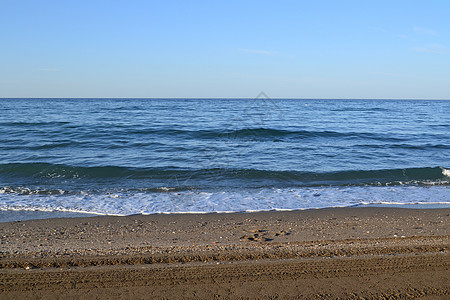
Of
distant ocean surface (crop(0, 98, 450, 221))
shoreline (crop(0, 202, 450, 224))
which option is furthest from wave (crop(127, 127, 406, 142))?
shoreline (crop(0, 202, 450, 224))

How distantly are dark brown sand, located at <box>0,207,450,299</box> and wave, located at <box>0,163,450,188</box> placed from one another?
419cm

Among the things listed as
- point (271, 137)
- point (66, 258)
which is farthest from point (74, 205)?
point (271, 137)

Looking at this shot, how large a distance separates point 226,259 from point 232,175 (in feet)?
23.0

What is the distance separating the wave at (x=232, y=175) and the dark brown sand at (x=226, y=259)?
4193 mm

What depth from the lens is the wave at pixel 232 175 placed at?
35.6ft

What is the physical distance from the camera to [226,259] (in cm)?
445

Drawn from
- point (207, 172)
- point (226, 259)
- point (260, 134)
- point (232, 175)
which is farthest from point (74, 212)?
point (260, 134)

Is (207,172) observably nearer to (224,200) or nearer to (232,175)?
(232,175)

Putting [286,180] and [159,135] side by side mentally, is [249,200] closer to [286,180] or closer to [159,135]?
[286,180]

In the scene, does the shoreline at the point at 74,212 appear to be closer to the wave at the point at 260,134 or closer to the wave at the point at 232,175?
the wave at the point at 232,175

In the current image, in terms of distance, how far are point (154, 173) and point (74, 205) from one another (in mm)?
3885

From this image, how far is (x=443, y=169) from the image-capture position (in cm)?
1209

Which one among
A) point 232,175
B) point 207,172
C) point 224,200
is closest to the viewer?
point 224,200

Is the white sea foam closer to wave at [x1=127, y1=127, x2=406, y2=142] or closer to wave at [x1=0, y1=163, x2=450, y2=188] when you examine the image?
wave at [x1=0, y1=163, x2=450, y2=188]
